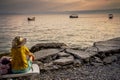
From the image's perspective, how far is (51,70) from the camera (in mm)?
8719

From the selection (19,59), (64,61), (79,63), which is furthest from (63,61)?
(19,59)

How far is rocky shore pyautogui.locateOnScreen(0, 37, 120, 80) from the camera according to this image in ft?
26.8

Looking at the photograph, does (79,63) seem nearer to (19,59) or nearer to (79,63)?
(79,63)

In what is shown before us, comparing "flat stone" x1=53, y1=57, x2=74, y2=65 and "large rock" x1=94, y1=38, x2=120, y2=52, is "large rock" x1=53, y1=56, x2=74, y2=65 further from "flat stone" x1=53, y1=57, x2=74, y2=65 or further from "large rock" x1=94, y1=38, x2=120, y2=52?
"large rock" x1=94, y1=38, x2=120, y2=52

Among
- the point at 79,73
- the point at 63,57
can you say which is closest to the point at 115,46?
the point at 63,57

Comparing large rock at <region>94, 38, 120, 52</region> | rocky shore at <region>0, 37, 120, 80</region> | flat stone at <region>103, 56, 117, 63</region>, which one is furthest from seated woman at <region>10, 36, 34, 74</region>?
large rock at <region>94, 38, 120, 52</region>

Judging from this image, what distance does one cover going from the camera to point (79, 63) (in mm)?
9359

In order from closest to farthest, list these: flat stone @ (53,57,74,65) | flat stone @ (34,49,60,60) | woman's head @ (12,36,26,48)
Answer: woman's head @ (12,36,26,48)
flat stone @ (53,57,74,65)
flat stone @ (34,49,60,60)

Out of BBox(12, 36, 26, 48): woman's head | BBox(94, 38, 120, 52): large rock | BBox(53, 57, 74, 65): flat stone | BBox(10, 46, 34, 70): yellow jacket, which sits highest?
BBox(12, 36, 26, 48): woman's head

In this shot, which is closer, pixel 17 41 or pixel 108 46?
pixel 17 41

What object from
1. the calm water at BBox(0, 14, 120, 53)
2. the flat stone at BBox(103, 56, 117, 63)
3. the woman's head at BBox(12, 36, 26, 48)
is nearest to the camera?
the woman's head at BBox(12, 36, 26, 48)

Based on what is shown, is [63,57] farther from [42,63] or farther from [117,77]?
[117,77]

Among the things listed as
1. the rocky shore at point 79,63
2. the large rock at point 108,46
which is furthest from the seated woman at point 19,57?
the large rock at point 108,46

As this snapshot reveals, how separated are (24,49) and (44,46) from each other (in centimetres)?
518
